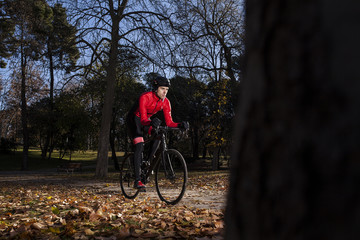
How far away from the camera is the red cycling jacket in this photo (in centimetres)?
553

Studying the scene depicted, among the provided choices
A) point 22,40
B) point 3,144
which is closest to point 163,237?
point 22,40

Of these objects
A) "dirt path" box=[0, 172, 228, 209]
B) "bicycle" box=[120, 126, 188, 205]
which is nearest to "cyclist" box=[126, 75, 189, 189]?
"bicycle" box=[120, 126, 188, 205]

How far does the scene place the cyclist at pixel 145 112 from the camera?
5508 mm

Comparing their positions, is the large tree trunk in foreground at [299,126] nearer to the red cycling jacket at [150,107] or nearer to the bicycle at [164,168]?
the bicycle at [164,168]

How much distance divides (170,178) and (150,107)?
50.2 inches

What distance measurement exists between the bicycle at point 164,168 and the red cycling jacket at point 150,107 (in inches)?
11.3

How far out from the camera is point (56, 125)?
34.6m

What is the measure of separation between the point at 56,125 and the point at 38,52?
2060cm

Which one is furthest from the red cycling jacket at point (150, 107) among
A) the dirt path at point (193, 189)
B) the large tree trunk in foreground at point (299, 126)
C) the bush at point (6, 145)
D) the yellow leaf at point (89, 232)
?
the bush at point (6, 145)

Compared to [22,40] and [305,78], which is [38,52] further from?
[305,78]

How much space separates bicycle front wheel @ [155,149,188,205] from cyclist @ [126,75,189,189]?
433mm

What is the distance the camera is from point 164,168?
5.67m

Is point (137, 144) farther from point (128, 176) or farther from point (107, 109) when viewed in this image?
point (107, 109)

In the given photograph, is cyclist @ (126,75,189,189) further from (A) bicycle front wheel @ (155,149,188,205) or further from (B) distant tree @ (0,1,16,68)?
(B) distant tree @ (0,1,16,68)
